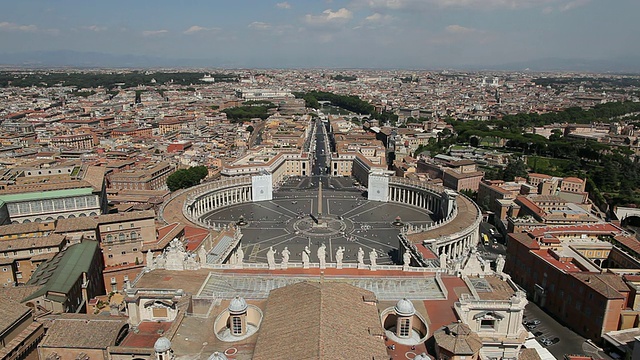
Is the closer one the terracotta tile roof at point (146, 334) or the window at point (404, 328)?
the terracotta tile roof at point (146, 334)

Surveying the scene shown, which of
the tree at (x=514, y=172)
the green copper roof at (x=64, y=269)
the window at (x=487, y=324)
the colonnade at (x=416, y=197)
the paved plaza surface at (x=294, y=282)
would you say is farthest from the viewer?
the tree at (x=514, y=172)

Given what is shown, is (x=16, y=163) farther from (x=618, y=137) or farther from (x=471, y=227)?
(x=618, y=137)

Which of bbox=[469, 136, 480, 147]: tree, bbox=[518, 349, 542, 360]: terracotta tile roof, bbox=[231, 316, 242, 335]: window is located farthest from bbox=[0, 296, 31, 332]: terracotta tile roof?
bbox=[469, 136, 480, 147]: tree

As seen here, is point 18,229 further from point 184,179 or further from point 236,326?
point 184,179

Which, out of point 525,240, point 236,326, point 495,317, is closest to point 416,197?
point 525,240

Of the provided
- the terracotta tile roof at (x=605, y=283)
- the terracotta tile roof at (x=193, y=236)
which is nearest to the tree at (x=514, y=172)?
the terracotta tile roof at (x=605, y=283)

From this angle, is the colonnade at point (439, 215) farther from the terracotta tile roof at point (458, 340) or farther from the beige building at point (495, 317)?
the terracotta tile roof at point (458, 340)
